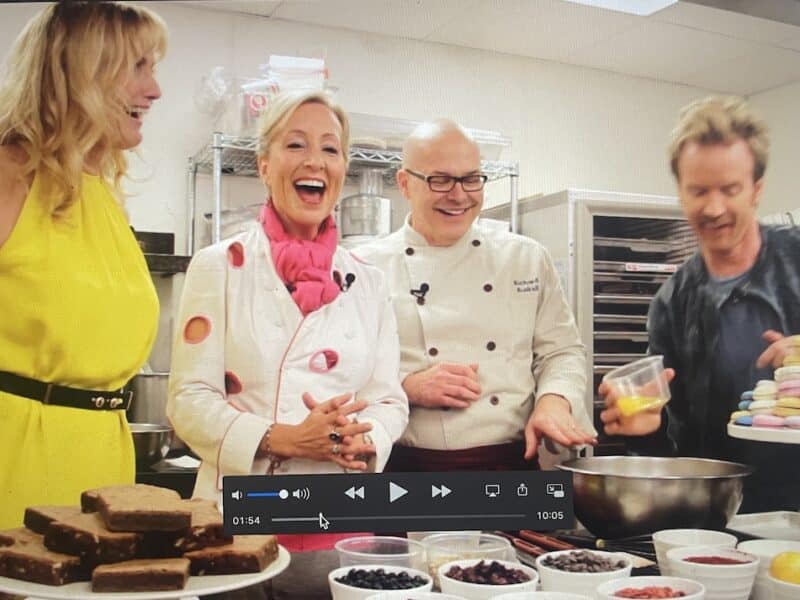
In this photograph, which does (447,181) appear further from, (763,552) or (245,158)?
(763,552)

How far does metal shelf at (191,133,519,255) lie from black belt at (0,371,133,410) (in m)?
0.25

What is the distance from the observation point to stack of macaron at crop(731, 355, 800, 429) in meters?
1.28

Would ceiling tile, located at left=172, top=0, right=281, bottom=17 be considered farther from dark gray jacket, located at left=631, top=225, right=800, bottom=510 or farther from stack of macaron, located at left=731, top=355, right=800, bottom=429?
stack of macaron, located at left=731, top=355, right=800, bottom=429

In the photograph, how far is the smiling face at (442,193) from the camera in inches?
50.8

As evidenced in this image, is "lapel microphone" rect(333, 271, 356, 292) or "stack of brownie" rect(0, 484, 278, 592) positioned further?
"lapel microphone" rect(333, 271, 356, 292)

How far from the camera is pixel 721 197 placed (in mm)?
1343

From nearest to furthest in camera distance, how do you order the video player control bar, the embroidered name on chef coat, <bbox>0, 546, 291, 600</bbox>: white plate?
<bbox>0, 546, 291, 600</bbox>: white plate, the video player control bar, the embroidered name on chef coat

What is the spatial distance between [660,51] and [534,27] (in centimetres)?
23

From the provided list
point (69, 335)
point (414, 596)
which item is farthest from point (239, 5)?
point (414, 596)

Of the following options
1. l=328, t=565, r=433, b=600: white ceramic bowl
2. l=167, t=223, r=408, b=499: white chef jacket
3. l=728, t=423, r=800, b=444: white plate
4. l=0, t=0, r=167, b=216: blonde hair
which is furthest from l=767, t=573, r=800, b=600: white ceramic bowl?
l=0, t=0, r=167, b=216: blonde hair

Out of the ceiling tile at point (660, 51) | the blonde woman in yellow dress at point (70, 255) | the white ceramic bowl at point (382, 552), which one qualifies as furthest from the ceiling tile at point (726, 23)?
the white ceramic bowl at point (382, 552)

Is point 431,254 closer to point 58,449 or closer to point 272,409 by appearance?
point 272,409

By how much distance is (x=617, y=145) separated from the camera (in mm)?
1315

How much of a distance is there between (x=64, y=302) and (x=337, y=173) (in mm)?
439
